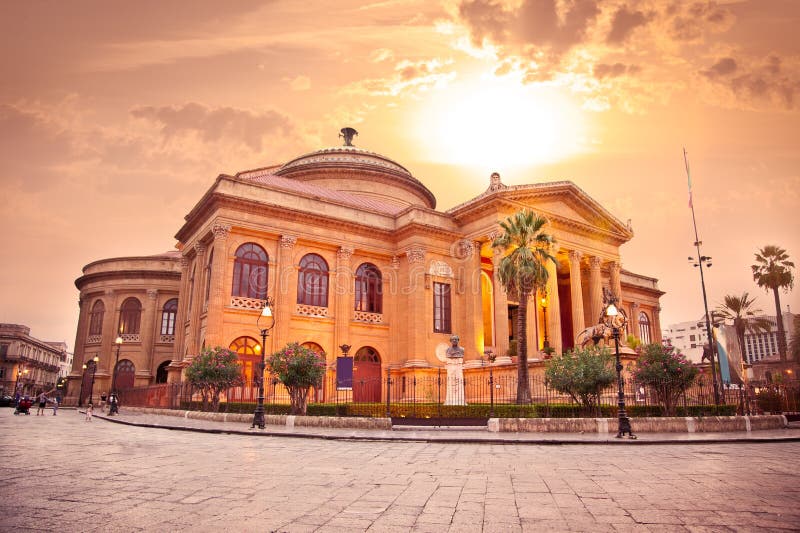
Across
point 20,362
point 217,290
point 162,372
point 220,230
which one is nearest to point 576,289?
point 217,290

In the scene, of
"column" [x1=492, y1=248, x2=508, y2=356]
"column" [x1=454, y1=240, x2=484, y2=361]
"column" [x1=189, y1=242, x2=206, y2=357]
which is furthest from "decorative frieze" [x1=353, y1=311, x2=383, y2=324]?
"column" [x1=189, y1=242, x2=206, y2=357]

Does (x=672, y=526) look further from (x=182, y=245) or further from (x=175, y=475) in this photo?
(x=182, y=245)

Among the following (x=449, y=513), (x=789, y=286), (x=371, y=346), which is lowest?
(x=449, y=513)

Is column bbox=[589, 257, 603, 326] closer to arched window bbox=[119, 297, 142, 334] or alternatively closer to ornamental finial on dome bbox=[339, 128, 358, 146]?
ornamental finial on dome bbox=[339, 128, 358, 146]

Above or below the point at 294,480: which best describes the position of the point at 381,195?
above

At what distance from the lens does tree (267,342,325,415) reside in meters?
20.9

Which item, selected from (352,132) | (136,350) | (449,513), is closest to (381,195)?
(352,132)

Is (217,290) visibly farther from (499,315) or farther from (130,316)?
(130,316)

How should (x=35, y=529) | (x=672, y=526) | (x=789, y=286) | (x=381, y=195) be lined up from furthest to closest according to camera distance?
(x=789, y=286), (x=381, y=195), (x=672, y=526), (x=35, y=529)

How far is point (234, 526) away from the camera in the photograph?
4.90 meters

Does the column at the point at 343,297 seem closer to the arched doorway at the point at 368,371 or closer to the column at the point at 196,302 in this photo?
the arched doorway at the point at 368,371

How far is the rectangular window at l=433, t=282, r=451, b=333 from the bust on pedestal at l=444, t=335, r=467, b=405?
9371 mm

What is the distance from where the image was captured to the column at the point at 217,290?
29.0 m

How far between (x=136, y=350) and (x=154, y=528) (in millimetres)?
40216
